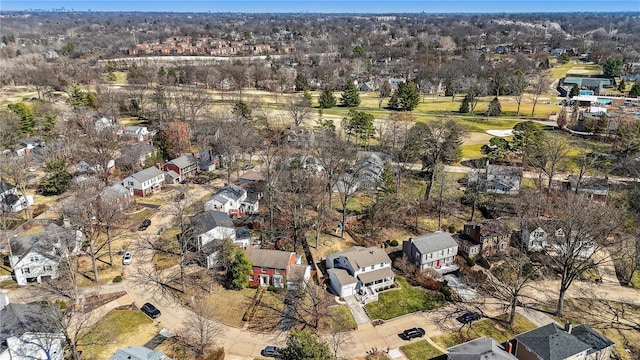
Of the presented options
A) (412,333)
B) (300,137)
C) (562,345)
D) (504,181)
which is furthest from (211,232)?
(504,181)

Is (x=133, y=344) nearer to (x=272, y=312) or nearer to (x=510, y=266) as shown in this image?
(x=272, y=312)

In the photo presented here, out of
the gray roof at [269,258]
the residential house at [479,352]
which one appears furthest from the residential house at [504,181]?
the residential house at [479,352]

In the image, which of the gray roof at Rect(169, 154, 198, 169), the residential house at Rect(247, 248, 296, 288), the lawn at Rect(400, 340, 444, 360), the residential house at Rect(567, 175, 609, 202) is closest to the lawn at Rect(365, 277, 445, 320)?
the lawn at Rect(400, 340, 444, 360)

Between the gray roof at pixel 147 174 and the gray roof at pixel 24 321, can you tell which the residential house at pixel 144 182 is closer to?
the gray roof at pixel 147 174

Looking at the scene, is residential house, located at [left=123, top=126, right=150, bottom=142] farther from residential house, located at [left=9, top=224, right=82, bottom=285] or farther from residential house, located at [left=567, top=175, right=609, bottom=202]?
residential house, located at [left=567, top=175, right=609, bottom=202]

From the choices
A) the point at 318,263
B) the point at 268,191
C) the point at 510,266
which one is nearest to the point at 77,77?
the point at 268,191

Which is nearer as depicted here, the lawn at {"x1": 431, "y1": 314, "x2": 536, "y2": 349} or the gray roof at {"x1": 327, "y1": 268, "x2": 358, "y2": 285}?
the lawn at {"x1": 431, "y1": 314, "x2": 536, "y2": 349}

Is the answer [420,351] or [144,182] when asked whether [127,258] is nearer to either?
[144,182]
